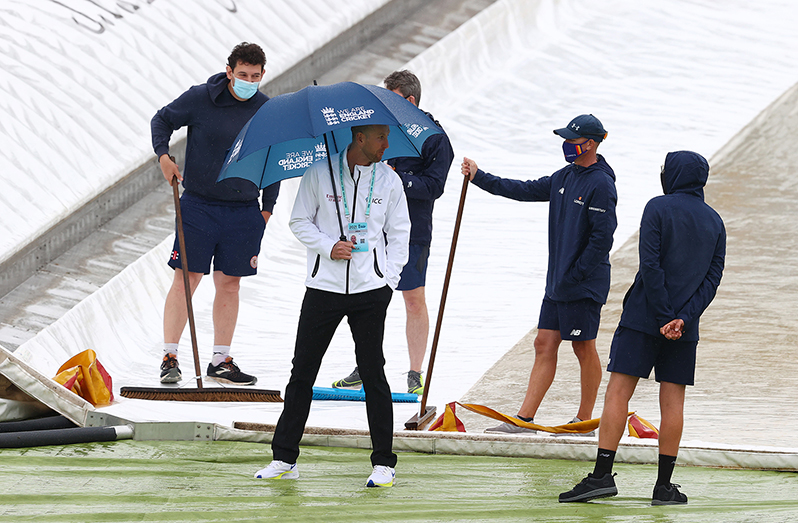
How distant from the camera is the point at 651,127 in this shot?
8398 mm

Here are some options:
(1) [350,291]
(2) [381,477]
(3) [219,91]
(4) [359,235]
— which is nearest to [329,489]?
(2) [381,477]

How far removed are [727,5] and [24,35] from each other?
6.97 m

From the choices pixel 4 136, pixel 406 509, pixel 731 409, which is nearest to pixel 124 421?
pixel 406 509

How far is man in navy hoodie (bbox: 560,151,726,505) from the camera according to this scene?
2.90 m

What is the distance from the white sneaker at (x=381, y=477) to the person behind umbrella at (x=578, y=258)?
788mm

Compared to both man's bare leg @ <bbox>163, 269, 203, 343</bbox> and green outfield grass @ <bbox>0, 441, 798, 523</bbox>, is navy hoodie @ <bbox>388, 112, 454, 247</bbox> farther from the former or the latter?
green outfield grass @ <bbox>0, 441, 798, 523</bbox>

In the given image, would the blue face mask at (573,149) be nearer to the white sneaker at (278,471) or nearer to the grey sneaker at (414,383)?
the grey sneaker at (414,383)

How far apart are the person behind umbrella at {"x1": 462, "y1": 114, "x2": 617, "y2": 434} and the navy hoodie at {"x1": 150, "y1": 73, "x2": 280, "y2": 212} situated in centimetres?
116

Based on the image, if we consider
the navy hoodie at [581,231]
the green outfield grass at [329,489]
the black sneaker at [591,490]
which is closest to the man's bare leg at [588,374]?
the navy hoodie at [581,231]

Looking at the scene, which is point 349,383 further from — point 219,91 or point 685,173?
point 685,173

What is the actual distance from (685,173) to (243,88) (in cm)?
217

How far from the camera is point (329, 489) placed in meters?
2.92

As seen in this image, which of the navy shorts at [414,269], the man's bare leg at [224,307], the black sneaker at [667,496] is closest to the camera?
the black sneaker at [667,496]

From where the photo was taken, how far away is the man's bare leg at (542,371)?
3.79 metres
